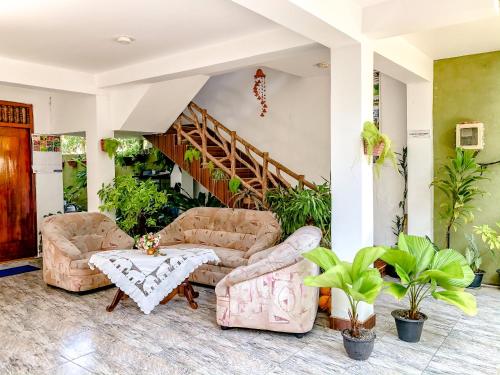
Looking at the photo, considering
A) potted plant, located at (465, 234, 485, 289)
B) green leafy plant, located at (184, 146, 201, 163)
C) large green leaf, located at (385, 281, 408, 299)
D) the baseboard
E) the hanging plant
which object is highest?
green leafy plant, located at (184, 146, 201, 163)

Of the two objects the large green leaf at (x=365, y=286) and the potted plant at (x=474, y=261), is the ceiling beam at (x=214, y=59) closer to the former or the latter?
the large green leaf at (x=365, y=286)

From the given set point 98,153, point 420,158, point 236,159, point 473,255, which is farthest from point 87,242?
point 473,255

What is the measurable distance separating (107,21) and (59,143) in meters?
4.11

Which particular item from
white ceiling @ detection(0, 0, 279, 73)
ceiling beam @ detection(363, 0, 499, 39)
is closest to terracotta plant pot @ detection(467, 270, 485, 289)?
ceiling beam @ detection(363, 0, 499, 39)

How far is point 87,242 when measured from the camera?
5.63 m

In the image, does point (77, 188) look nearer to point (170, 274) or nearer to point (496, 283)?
point (170, 274)

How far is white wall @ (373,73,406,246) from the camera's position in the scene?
239 inches

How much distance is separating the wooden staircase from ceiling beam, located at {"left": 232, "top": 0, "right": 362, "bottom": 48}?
2650mm

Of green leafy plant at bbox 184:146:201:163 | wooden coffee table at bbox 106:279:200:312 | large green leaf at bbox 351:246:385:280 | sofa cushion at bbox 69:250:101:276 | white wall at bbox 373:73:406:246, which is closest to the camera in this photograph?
large green leaf at bbox 351:246:385:280

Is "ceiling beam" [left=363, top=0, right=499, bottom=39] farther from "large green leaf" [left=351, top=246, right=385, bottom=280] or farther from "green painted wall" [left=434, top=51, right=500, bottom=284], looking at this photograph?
"green painted wall" [left=434, top=51, right=500, bottom=284]

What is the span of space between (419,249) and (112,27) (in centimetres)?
358

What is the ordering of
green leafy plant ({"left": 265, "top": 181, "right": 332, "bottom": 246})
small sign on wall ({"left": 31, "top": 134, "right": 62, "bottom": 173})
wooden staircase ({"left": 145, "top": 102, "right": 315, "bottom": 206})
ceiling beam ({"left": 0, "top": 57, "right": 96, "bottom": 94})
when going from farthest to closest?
small sign on wall ({"left": 31, "top": 134, "right": 62, "bottom": 173})
wooden staircase ({"left": 145, "top": 102, "right": 315, "bottom": 206})
ceiling beam ({"left": 0, "top": 57, "right": 96, "bottom": 94})
green leafy plant ({"left": 265, "top": 181, "right": 332, "bottom": 246})

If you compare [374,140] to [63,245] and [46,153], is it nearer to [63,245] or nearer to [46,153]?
[63,245]

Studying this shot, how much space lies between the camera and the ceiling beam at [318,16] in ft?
9.78
